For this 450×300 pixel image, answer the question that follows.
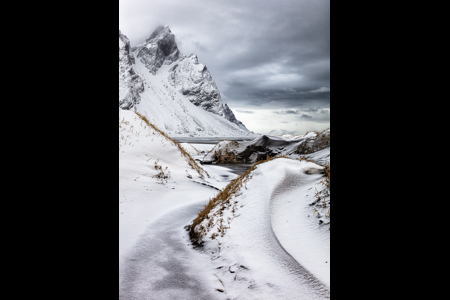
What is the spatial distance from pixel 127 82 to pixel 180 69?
5560cm

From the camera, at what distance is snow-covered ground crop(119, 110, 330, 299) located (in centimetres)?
239

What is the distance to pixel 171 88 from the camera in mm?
158500

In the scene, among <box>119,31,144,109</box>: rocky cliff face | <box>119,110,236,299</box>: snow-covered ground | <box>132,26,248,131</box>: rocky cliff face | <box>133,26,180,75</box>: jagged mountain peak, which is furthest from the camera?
<box>132,26,248,131</box>: rocky cliff face

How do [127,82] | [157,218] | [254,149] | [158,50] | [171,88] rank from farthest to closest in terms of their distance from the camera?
1. [158,50]
2. [171,88]
3. [127,82]
4. [254,149]
5. [157,218]

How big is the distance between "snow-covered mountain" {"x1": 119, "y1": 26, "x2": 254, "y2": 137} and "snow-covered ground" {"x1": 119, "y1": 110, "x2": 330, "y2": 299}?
113134 mm

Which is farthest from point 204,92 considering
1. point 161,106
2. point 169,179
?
point 169,179

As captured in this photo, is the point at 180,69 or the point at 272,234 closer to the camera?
the point at 272,234

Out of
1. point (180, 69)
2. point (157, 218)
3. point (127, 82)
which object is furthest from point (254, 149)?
point (180, 69)

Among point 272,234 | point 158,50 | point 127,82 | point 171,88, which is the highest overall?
point 158,50

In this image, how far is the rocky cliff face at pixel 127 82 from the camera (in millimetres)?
114662

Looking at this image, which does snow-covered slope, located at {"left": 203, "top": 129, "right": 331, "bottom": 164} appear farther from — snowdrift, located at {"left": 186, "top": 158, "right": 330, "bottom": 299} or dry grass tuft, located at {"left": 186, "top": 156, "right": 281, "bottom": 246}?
snowdrift, located at {"left": 186, "top": 158, "right": 330, "bottom": 299}

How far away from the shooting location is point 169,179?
287 inches

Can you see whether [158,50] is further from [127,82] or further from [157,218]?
[157,218]

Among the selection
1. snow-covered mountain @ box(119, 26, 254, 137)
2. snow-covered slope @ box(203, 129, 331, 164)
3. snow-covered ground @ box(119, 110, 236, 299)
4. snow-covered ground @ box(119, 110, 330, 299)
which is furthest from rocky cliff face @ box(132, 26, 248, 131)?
snow-covered ground @ box(119, 110, 330, 299)
